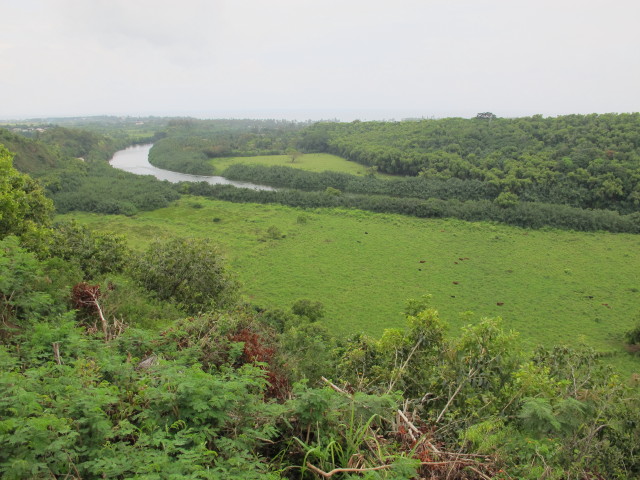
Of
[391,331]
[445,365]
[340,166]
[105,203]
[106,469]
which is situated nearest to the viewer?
[106,469]

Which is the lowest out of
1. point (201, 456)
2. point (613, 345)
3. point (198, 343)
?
point (613, 345)

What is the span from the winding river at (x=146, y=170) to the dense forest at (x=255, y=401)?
4699 centimetres

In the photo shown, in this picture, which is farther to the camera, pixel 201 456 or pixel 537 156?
pixel 537 156

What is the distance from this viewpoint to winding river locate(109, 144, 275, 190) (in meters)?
60.8

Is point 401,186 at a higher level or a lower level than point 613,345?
higher

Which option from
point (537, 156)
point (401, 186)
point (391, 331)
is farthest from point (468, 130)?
point (391, 331)

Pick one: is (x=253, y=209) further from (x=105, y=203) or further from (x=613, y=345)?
(x=613, y=345)

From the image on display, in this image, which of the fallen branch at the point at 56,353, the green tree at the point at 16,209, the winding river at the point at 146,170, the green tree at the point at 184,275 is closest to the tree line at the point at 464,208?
the winding river at the point at 146,170

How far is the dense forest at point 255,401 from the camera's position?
329cm

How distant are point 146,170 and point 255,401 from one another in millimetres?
73228

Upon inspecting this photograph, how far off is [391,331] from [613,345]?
56.0 feet

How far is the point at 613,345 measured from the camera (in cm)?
1900

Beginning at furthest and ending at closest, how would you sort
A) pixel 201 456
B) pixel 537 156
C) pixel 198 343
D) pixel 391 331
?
pixel 537 156 < pixel 391 331 < pixel 198 343 < pixel 201 456

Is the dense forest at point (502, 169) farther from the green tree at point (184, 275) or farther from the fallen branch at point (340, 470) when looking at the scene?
the fallen branch at point (340, 470)
